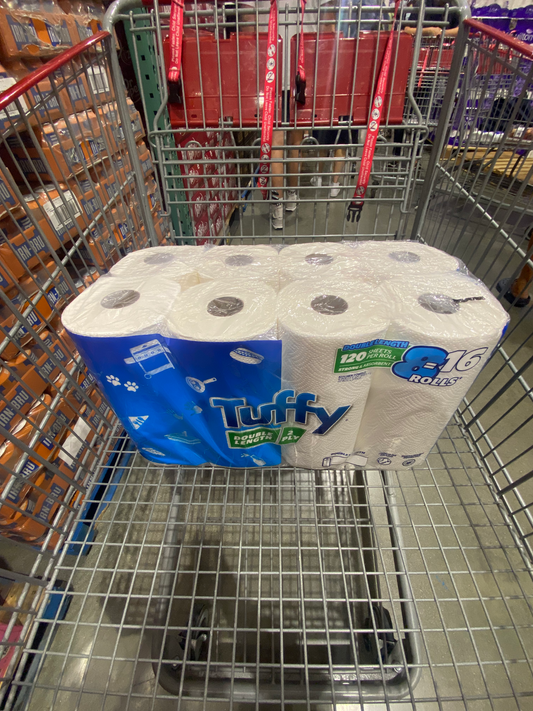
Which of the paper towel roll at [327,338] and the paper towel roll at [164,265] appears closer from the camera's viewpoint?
the paper towel roll at [327,338]

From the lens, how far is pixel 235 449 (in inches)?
35.9

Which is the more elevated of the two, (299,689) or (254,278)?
(254,278)

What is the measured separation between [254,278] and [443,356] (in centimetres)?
42

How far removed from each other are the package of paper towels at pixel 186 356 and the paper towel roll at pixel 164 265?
0.03 metres

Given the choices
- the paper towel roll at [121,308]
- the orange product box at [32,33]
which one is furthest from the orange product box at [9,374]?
the orange product box at [32,33]

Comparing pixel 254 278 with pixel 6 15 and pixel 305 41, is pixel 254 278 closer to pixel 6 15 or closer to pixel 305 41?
pixel 305 41

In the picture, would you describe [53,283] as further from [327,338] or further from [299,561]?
[299,561]

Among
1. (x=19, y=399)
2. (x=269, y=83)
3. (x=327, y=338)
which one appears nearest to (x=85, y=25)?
(x=269, y=83)

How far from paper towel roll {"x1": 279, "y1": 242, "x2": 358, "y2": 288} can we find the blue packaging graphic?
23 centimetres

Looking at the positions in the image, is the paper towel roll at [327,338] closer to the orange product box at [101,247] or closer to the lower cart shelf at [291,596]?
the lower cart shelf at [291,596]

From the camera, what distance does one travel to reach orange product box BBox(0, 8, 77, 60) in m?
Result: 1.10

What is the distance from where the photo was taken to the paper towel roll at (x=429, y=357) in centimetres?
69

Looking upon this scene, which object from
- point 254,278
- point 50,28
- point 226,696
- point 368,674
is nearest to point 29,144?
point 50,28

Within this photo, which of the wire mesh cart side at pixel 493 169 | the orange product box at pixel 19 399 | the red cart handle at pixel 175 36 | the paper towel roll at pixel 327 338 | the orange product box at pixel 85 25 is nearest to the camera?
the paper towel roll at pixel 327 338
